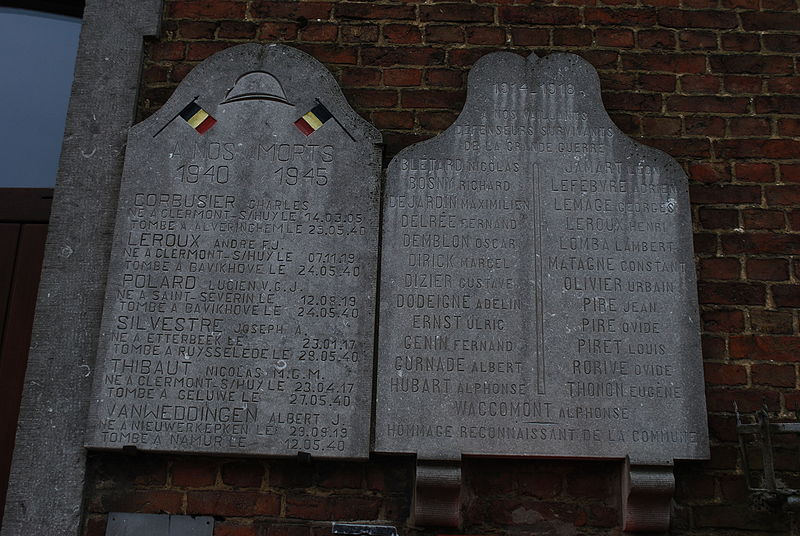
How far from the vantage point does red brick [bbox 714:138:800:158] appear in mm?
3582

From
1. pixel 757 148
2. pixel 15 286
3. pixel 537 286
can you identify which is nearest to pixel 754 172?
pixel 757 148

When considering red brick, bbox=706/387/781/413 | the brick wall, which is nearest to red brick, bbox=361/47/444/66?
the brick wall

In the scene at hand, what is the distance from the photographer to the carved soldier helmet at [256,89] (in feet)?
11.7

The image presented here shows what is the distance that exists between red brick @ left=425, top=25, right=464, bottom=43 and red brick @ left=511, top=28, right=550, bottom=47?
0.78ft

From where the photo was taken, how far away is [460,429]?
309cm

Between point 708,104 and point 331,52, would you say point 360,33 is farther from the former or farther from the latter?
point 708,104

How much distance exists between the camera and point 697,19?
3799mm

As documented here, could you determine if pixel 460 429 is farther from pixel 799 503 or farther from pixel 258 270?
pixel 799 503

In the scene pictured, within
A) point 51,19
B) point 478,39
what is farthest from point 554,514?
point 51,19

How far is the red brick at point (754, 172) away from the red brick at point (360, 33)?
1.66 metres

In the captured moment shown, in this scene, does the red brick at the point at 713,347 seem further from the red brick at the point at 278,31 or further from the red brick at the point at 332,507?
the red brick at the point at 278,31

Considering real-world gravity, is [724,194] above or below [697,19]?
below

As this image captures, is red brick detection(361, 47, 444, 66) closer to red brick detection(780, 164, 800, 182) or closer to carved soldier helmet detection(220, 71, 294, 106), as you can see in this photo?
carved soldier helmet detection(220, 71, 294, 106)

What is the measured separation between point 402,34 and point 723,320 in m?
1.83
